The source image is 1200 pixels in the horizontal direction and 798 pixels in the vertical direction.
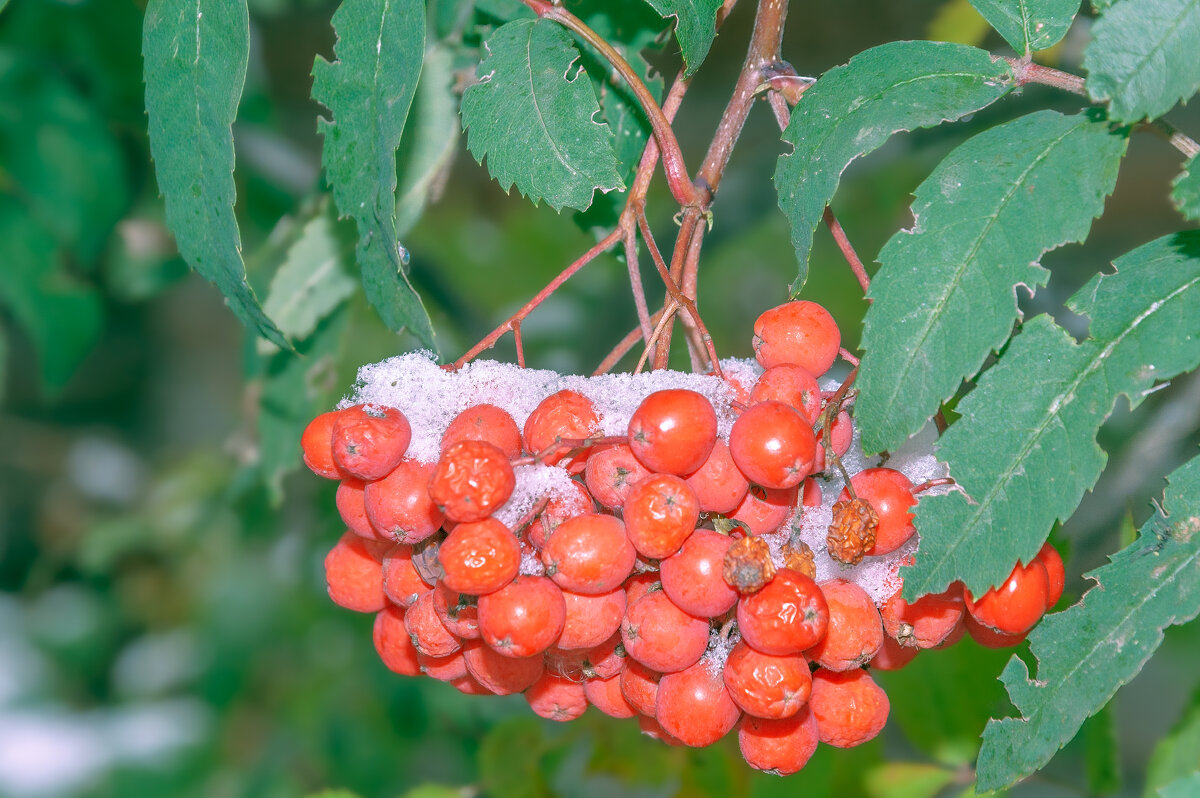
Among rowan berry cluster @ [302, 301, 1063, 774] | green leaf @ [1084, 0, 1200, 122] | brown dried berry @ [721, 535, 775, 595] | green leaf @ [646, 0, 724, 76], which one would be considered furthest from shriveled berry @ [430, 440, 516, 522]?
green leaf @ [1084, 0, 1200, 122]

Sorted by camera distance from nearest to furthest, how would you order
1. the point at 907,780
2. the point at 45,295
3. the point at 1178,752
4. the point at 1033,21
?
the point at 1033,21 < the point at 1178,752 < the point at 907,780 < the point at 45,295

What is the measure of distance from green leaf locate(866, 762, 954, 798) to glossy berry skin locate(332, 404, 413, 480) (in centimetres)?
94

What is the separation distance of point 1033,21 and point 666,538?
51 centimetres

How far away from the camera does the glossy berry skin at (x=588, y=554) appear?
70 cm

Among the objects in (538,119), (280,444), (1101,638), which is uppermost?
(280,444)

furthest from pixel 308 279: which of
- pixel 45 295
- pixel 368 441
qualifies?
pixel 45 295

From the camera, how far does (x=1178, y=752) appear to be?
3.92 feet

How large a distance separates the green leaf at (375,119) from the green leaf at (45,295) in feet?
3.59

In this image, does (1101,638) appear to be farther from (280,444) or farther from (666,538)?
(280,444)

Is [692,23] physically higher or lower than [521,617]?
higher

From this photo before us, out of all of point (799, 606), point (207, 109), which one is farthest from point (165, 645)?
point (799, 606)

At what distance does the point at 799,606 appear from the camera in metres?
0.67

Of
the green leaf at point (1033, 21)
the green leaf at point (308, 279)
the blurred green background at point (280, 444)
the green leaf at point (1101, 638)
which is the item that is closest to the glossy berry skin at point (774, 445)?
the green leaf at point (1101, 638)

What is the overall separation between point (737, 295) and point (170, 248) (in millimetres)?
1598
